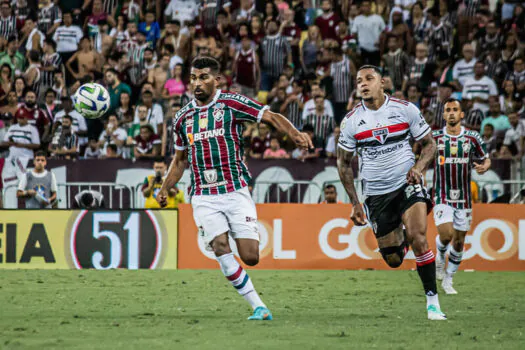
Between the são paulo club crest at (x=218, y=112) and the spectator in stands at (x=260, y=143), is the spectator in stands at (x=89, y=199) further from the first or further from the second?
the são paulo club crest at (x=218, y=112)

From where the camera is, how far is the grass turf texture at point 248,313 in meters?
7.90

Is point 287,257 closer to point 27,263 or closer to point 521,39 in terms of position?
point 27,263

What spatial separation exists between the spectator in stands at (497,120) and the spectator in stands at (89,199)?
26.5 feet

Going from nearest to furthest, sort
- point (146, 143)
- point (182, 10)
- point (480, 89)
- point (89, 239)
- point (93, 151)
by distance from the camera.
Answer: point (89, 239), point (480, 89), point (146, 143), point (93, 151), point (182, 10)

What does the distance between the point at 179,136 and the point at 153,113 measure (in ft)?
38.6

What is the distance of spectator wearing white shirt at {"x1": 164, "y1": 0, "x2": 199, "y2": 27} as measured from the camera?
82.1ft

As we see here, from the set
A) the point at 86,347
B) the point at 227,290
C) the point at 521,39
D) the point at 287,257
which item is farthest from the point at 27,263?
the point at 521,39

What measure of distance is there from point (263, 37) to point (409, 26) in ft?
11.7

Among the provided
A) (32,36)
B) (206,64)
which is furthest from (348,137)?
(32,36)

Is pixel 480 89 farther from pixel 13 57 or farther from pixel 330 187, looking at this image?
pixel 13 57

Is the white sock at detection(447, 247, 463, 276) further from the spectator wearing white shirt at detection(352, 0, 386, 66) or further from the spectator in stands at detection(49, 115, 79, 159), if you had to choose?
the spectator in stands at detection(49, 115, 79, 159)

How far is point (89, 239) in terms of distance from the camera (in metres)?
18.1

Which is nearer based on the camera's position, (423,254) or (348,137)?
(423,254)

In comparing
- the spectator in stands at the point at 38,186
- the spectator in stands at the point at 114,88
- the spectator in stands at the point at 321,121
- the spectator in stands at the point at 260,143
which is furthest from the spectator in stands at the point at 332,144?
the spectator in stands at the point at 38,186
